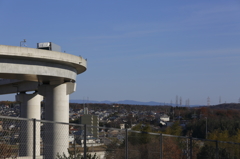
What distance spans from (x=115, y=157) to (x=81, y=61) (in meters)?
12.4

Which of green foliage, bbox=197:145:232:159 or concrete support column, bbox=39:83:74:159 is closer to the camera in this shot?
green foliage, bbox=197:145:232:159

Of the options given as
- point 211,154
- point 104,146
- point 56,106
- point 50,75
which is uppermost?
point 50,75

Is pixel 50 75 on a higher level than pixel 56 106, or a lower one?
higher

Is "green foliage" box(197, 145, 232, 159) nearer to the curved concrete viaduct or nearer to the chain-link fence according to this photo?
the chain-link fence

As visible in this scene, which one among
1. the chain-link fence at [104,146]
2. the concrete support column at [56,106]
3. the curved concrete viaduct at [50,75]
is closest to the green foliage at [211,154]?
the chain-link fence at [104,146]

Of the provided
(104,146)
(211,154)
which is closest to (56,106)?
(104,146)

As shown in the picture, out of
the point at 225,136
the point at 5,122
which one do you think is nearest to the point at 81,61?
the point at 5,122

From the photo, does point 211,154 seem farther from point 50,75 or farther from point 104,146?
point 50,75

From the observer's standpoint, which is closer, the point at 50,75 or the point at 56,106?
the point at 50,75

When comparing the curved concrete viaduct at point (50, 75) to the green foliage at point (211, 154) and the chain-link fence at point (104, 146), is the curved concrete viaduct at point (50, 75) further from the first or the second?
the green foliage at point (211, 154)

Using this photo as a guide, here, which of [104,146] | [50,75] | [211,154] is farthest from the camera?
[50,75]

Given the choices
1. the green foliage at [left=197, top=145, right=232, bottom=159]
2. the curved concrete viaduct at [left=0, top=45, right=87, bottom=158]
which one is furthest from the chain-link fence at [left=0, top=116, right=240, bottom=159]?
the curved concrete viaduct at [left=0, top=45, right=87, bottom=158]

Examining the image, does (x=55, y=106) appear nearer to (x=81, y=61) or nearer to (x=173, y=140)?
(x=81, y=61)

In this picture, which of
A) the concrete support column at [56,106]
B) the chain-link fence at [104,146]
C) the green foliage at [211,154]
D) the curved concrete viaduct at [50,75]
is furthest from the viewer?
the concrete support column at [56,106]
